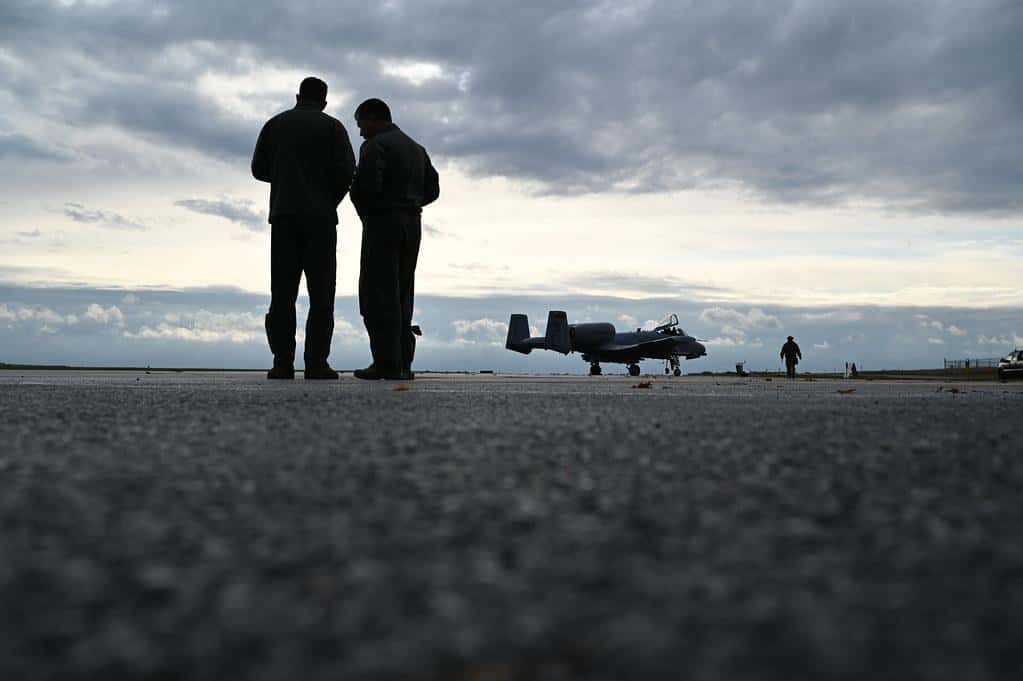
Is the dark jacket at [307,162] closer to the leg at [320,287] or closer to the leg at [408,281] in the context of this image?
the leg at [320,287]

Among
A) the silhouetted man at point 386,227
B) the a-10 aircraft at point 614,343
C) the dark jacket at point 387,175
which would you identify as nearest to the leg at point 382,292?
the silhouetted man at point 386,227

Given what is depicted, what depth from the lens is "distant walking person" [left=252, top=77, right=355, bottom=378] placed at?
7.09 meters

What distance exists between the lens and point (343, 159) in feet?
23.4

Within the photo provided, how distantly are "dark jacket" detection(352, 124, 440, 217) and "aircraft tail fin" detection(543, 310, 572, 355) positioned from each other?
112ft

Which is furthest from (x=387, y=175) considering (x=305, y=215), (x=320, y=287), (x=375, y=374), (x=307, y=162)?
(x=375, y=374)

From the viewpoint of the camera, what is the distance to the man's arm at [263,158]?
725 centimetres

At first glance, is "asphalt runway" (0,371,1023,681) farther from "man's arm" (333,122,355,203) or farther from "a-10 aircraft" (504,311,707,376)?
"a-10 aircraft" (504,311,707,376)

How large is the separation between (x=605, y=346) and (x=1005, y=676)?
40992mm

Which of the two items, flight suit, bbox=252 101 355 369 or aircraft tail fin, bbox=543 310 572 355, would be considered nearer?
flight suit, bbox=252 101 355 369

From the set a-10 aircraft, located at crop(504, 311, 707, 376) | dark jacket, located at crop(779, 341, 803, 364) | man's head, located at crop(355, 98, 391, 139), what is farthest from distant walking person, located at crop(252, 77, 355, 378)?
a-10 aircraft, located at crop(504, 311, 707, 376)

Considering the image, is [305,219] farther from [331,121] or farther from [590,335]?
[590,335]

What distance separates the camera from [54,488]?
1.21m

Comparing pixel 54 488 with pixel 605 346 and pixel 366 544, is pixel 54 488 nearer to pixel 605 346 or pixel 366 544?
pixel 366 544

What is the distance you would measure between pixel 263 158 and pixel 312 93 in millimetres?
681
